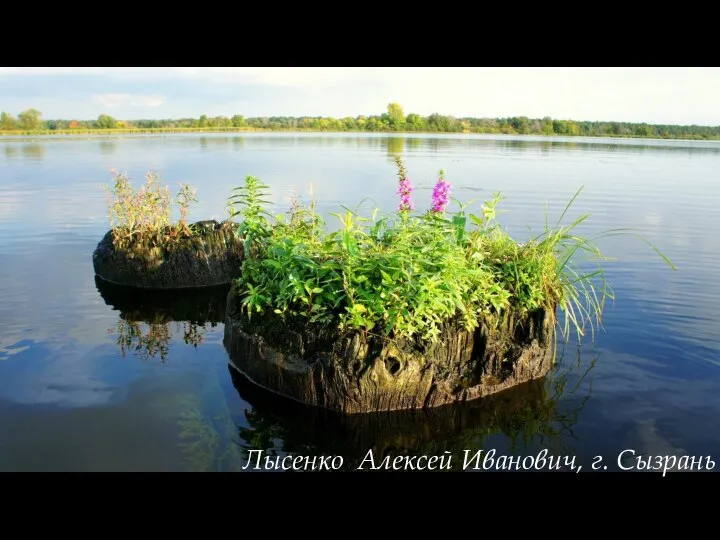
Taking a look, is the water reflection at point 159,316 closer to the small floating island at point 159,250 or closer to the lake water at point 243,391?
the lake water at point 243,391

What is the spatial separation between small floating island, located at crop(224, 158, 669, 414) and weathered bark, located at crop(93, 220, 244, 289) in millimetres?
3958

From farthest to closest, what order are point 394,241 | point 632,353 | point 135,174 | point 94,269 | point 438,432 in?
point 135,174, point 94,269, point 632,353, point 394,241, point 438,432

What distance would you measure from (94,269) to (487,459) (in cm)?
960

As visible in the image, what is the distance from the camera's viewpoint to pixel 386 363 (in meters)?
5.88

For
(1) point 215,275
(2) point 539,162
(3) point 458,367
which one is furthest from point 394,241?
(2) point 539,162

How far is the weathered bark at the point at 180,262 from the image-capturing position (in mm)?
10844

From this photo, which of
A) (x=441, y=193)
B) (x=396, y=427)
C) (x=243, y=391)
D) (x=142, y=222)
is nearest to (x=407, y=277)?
(x=396, y=427)

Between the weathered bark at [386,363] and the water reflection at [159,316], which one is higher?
the weathered bark at [386,363]

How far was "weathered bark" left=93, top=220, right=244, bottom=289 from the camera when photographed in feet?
35.6

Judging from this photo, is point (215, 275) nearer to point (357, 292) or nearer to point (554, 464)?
point (357, 292)

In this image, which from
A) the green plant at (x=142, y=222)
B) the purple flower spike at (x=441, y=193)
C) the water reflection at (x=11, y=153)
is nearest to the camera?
the purple flower spike at (x=441, y=193)

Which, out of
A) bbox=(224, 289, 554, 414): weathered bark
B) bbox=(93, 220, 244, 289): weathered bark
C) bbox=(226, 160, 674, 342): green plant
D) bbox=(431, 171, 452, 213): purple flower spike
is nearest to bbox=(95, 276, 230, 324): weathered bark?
bbox=(93, 220, 244, 289): weathered bark

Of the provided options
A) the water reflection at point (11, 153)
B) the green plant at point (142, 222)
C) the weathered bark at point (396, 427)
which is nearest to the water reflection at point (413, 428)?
the weathered bark at point (396, 427)

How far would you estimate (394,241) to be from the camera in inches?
263
